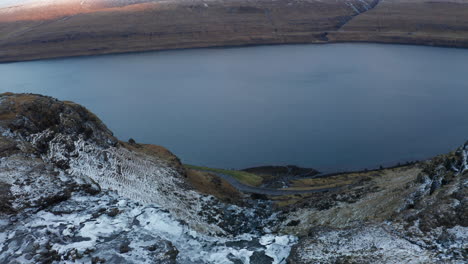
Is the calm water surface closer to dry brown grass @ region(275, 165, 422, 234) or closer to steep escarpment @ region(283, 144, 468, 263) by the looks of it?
dry brown grass @ region(275, 165, 422, 234)

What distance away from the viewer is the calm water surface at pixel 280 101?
5341 centimetres

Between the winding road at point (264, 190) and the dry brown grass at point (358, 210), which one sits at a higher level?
the dry brown grass at point (358, 210)

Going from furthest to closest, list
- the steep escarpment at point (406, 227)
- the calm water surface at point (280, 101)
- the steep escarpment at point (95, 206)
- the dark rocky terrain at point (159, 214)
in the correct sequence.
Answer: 1. the calm water surface at point (280, 101)
2. the steep escarpment at point (95, 206)
3. the dark rocky terrain at point (159, 214)
4. the steep escarpment at point (406, 227)

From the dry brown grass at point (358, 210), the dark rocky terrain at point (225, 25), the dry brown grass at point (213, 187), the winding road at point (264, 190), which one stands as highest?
the dark rocky terrain at point (225, 25)

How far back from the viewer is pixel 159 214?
17.7 metres

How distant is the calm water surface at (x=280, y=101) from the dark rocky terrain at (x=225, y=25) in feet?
52.6

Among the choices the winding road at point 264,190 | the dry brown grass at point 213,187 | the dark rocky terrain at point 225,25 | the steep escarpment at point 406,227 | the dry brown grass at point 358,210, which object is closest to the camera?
the steep escarpment at point 406,227

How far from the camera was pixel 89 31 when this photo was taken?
146 m

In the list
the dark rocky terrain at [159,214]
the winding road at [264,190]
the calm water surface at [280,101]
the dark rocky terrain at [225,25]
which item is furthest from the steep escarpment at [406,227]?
the dark rocky terrain at [225,25]

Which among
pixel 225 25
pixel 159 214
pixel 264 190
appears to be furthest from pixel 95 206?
pixel 225 25

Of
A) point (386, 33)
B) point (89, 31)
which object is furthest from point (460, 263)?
point (89, 31)

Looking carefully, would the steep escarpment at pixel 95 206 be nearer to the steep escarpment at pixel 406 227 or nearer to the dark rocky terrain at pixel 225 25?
the steep escarpment at pixel 406 227

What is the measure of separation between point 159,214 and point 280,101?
191 ft

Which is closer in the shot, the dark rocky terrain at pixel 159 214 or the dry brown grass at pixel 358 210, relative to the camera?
the dark rocky terrain at pixel 159 214
